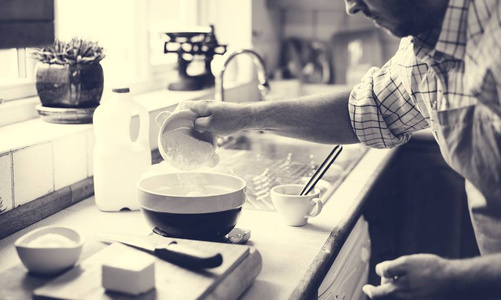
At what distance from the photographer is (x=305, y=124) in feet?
5.87

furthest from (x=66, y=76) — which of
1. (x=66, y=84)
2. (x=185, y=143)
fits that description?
(x=185, y=143)

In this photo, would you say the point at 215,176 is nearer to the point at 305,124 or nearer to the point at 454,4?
the point at 305,124

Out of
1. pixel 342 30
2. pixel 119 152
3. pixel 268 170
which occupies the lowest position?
pixel 268 170

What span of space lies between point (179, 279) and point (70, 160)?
69 centimetres

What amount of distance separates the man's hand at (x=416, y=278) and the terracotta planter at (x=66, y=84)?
0.99m

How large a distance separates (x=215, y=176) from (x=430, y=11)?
1.91 feet

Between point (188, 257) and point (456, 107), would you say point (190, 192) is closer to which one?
point (188, 257)

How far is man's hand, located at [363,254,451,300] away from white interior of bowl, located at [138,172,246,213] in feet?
1.10

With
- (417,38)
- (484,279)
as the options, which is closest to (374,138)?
(417,38)

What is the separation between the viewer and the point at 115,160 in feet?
5.47

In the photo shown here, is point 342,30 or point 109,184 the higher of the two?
point 342,30

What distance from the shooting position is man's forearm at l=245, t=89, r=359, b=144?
1783mm

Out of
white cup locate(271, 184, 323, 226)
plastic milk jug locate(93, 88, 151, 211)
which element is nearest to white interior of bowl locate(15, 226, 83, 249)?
plastic milk jug locate(93, 88, 151, 211)

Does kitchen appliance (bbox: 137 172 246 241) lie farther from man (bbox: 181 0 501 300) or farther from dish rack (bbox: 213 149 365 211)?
dish rack (bbox: 213 149 365 211)
